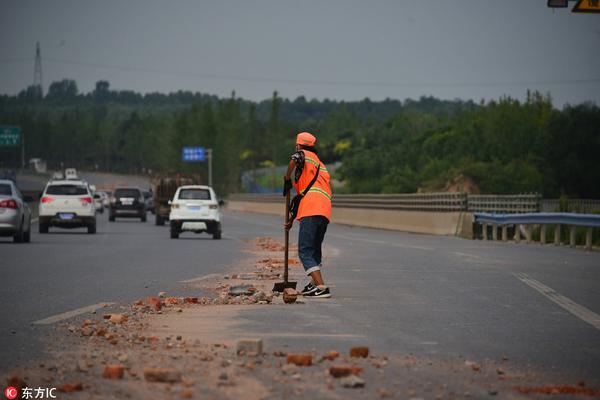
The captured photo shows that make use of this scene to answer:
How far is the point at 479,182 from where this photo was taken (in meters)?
82.9

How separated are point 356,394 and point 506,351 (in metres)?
2.55

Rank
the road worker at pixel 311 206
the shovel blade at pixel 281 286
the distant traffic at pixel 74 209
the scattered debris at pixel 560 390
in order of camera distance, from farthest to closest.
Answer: the distant traffic at pixel 74 209
the shovel blade at pixel 281 286
the road worker at pixel 311 206
the scattered debris at pixel 560 390

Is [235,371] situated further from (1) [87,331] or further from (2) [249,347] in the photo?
(1) [87,331]

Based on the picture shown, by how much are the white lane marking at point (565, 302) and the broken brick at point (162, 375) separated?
5.19 meters

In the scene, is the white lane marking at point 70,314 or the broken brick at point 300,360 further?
the white lane marking at point 70,314

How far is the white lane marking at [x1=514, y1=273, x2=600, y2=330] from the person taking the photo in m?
12.2

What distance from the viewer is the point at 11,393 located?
714cm

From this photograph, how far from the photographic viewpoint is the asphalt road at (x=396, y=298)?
9844mm

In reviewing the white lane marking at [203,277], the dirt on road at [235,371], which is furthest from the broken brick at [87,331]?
the white lane marking at [203,277]

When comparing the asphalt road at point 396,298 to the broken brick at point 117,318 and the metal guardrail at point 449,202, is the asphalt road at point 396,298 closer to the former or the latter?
the broken brick at point 117,318

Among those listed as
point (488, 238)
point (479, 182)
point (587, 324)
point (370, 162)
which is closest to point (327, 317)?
point (587, 324)

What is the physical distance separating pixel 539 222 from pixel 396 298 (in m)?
A: 20.3

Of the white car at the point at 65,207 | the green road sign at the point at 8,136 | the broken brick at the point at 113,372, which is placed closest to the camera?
the broken brick at the point at 113,372

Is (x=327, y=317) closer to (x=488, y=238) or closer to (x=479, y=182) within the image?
(x=488, y=238)
